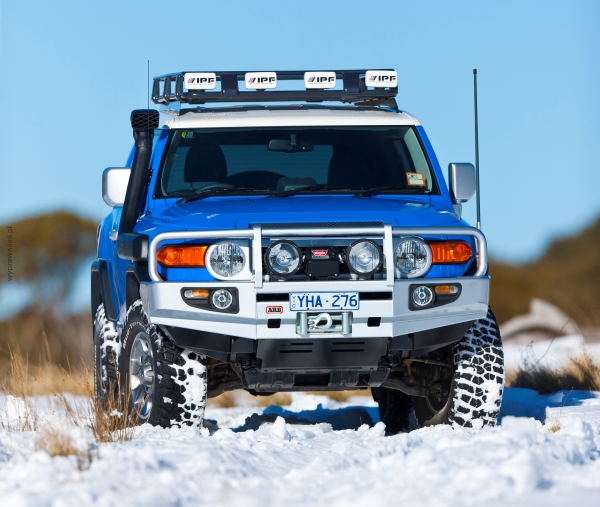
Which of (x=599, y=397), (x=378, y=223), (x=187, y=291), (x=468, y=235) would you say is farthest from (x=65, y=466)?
(x=599, y=397)

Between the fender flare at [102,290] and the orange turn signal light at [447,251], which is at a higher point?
the orange turn signal light at [447,251]

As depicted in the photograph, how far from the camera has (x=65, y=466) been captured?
15.5 ft

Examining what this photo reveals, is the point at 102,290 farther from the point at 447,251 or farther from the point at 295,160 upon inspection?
the point at 447,251

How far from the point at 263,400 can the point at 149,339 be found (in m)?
5.14

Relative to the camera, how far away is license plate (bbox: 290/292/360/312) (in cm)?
586

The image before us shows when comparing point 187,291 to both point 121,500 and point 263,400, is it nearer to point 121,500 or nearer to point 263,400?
point 121,500

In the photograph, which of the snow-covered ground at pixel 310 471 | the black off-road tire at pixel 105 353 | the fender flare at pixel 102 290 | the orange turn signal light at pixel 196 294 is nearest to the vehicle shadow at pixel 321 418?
the black off-road tire at pixel 105 353

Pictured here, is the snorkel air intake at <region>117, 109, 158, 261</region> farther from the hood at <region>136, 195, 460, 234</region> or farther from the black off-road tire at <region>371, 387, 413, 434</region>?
the black off-road tire at <region>371, 387, 413, 434</region>

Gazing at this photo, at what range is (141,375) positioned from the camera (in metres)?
6.45

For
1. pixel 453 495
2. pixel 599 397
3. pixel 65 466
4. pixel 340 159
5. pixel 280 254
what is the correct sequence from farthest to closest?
1. pixel 599 397
2. pixel 340 159
3. pixel 280 254
4. pixel 65 466
5. pixel 453 495

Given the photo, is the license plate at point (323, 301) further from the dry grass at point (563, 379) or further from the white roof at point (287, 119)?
the dry grass at point (563, 379)

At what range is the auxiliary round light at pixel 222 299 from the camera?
5898 millimetres

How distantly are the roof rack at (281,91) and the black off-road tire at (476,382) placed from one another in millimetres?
2124

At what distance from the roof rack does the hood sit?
1267mm
